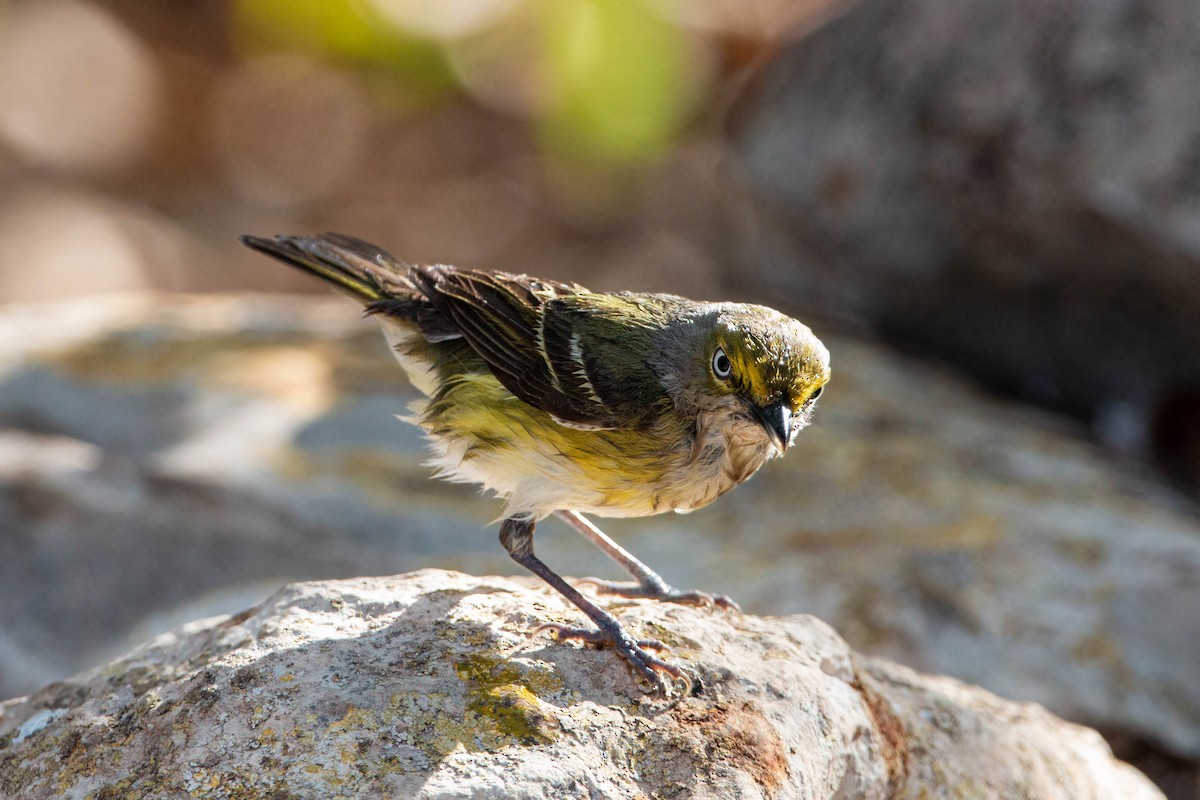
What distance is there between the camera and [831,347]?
316 inches

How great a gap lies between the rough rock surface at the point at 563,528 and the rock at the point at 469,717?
1.60 meters

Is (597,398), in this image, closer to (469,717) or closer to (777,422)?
(777,422)

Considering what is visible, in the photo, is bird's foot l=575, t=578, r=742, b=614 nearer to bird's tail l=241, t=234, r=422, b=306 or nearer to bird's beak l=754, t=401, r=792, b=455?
bird's beak l=754, t=401, r=792, b=455

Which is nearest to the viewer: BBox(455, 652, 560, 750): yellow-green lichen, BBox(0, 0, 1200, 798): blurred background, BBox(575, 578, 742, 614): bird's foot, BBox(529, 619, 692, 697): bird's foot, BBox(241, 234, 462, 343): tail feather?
BBox(455, 652, 560, 750): yellow-green lichen

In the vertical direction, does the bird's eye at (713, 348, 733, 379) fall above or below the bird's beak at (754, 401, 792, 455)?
above

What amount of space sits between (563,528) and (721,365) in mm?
2871

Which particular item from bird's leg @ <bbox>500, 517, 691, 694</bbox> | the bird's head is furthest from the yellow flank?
bird's leg @ <bbox>500, 517, 691, 694</bbox>

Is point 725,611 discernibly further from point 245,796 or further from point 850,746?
point 245,796

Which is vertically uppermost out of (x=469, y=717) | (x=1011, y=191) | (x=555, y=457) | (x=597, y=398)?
(x=1011, y=191)

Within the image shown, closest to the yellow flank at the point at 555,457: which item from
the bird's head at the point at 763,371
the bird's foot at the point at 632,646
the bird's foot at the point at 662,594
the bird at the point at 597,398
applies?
the bird at the point at 597,398

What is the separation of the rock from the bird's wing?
0.63 meters

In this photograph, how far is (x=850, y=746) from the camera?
336 centimetres

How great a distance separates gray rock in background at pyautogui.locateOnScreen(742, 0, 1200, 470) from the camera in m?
6.70

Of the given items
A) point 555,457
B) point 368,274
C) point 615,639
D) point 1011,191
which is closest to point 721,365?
point 555,457
